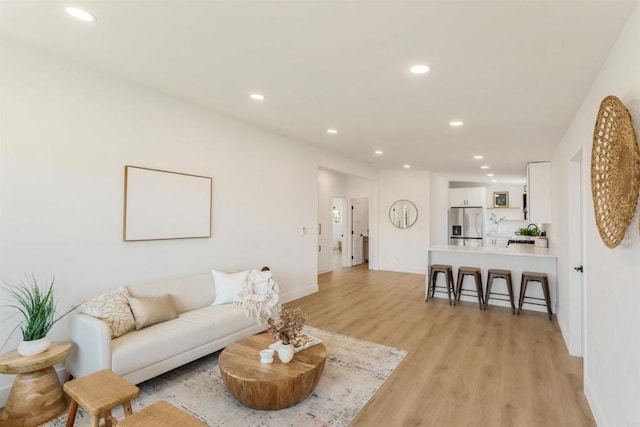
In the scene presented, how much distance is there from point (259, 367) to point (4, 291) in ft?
6.63

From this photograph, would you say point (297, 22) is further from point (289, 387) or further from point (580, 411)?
point (580, 411)

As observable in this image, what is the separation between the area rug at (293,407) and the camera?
2.33m

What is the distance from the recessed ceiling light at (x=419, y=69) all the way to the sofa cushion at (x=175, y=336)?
2863 mm

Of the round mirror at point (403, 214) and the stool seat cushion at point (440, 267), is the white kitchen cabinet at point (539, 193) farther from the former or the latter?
the round mirror at point (403, 214)

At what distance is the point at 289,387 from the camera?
230 cm

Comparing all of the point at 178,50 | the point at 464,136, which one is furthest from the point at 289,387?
the point at 464,136

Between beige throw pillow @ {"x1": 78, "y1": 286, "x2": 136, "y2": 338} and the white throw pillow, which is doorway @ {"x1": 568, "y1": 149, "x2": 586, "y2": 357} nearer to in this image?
the white throw pillow

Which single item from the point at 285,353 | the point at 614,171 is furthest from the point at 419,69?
the point at 285,353

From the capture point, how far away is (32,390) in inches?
89.4

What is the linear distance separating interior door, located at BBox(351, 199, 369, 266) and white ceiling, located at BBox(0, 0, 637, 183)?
5.45 m

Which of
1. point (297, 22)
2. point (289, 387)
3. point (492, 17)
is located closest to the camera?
point (492, 17)

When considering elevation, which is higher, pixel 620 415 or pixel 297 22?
pixel 297 22

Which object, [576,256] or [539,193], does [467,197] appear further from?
[576,256]

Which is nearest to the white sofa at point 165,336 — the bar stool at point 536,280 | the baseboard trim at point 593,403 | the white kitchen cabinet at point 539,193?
the baseboard trim at point 593,403
